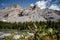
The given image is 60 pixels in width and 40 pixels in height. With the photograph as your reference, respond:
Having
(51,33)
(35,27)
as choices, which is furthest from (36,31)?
(51,33)

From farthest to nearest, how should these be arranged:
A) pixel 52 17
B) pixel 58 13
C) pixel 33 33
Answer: pixel 58 13 → pixel 52 17 → pixel 33 33

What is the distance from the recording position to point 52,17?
177250mm

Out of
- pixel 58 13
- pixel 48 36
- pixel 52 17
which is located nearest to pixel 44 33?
pixel 48 36

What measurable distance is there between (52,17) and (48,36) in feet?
580

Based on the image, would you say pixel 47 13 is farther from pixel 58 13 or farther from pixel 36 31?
pixel 36 31

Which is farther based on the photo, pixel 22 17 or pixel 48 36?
pixel 22 17

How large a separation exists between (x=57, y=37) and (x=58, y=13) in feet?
624

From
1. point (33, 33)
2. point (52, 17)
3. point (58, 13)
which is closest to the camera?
point (33, 33)

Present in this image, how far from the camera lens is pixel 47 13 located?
188250 mm

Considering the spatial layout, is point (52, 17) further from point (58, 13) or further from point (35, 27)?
point (35, 27)

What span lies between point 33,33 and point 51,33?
0.63ft

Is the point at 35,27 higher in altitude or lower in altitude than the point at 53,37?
higher

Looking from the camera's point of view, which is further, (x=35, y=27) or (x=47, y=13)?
(x=47, y=13)

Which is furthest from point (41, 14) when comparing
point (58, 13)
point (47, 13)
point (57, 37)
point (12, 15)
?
point (57, 37)
